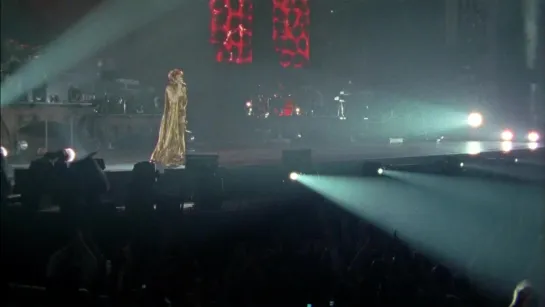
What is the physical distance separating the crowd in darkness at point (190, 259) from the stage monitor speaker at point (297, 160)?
1152mm

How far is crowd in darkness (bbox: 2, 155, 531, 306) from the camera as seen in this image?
4.48 metres

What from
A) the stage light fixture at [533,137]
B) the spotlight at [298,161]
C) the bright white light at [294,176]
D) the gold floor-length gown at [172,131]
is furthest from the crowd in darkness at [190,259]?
the stage light fixture at [533,137]

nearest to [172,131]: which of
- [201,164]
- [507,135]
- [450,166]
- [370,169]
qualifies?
[201,164]

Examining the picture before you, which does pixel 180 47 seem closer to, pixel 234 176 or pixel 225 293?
pixel 234 176

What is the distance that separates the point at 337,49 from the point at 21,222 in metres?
12.8

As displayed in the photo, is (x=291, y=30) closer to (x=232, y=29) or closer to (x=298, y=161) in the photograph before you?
(x=232, y=29)

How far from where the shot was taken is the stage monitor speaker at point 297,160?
7453 mm

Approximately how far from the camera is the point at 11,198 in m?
5.61

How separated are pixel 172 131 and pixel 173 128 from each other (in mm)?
47

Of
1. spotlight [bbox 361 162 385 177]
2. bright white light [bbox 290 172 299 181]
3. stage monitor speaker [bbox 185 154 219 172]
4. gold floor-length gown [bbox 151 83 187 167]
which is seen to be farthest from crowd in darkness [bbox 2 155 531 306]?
gold floor-length gown [bbox 151 83 187 167]

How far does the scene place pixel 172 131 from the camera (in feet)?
28.7

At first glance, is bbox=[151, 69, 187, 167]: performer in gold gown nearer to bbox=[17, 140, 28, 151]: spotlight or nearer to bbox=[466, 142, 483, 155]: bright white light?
bbox=[17, 140, 28, 151]: spotlight

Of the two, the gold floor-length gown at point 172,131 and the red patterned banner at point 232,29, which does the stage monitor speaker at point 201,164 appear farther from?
the red patterned banner at point 232,29

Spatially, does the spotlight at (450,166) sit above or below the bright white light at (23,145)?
below
